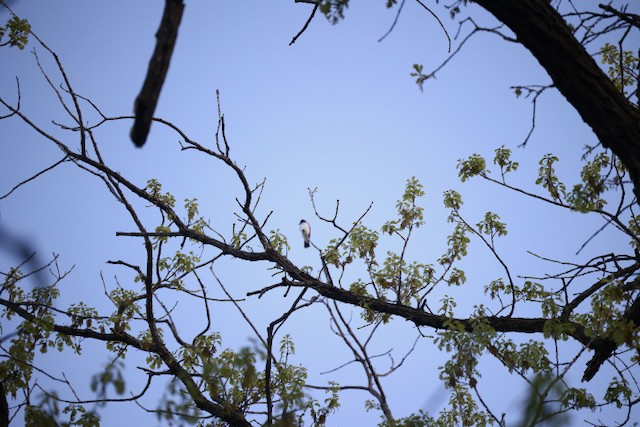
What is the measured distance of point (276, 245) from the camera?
466 centimetres

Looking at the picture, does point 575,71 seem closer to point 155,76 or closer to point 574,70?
point 574,70

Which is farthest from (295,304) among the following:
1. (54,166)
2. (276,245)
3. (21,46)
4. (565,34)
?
(21,46)

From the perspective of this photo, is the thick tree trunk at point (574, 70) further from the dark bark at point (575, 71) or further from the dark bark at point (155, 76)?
the dark bark at point (155, 76)

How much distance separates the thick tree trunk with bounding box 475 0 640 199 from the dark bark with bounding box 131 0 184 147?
62.3 inches

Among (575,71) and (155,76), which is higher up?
(575,71)

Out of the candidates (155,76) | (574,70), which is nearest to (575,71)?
(574,70)

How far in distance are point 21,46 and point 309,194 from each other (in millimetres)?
3327

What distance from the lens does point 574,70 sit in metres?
2.16

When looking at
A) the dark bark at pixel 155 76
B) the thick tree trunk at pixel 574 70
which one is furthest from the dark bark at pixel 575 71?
the dark bark at pixel 155 76

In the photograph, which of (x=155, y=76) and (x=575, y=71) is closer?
(x=155, y=76)

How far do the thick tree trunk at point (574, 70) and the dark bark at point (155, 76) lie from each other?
1.58m

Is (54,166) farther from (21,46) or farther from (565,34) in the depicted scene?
(565,34)

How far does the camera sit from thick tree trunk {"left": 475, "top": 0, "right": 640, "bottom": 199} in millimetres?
2158

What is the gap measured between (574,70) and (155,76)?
1920 millimetres
